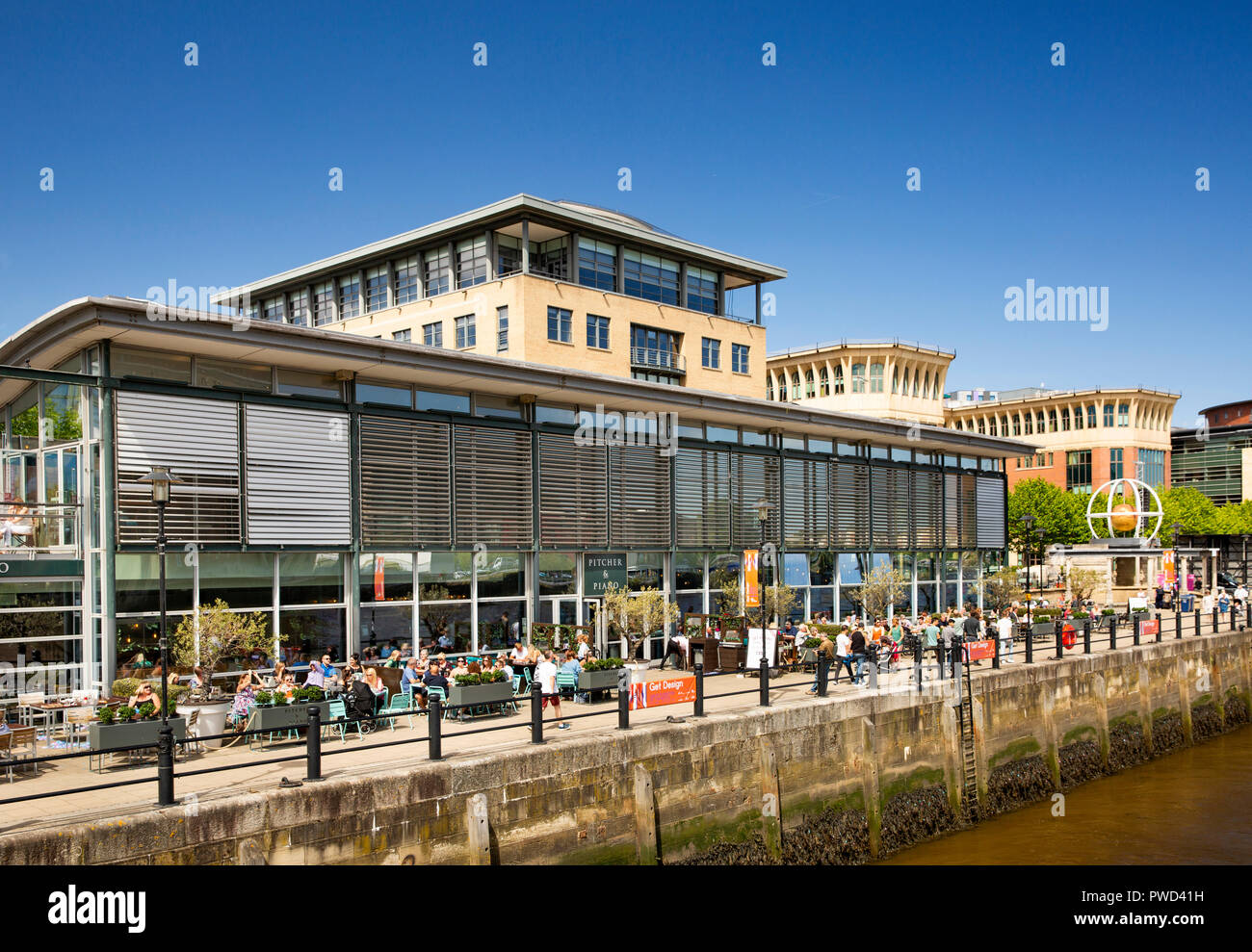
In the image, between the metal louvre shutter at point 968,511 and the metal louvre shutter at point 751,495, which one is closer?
the metal louvre shutter at point 751,495

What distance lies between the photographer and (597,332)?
4225cm

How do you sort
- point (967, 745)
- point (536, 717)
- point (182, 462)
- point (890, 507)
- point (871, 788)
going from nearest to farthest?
point (536, 717)
point (182, 462)
point (871, 788)
point (967, 745)
point (890, 507)

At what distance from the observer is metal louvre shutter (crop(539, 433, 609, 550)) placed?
2700cm

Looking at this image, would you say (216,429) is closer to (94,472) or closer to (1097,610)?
(94,472)

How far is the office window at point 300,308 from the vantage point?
50.8 meters

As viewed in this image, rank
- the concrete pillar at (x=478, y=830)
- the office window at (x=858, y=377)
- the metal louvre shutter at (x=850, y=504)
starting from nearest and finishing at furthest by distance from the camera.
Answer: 1. the concrete pillar at (x=478, y=830)
2. the metal louvre shutter at (x=850, y=504)
3. the office window at (x=858, y=377)

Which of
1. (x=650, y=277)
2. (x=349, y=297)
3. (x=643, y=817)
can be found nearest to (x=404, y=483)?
(x=643, y=817)

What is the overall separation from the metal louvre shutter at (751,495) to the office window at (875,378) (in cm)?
6665

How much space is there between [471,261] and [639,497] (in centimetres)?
1735

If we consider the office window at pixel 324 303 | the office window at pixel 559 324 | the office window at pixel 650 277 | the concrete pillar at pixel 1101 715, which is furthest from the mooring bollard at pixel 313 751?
the office window at pixel 324 303

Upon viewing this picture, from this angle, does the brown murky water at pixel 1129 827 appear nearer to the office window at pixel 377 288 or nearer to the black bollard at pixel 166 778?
the black bollard at pixel 166 778

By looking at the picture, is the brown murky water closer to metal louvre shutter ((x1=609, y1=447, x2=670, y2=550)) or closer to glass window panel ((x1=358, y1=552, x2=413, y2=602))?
metal louvre shutter ((x1=609, y1=447, x2=670, y2=550))

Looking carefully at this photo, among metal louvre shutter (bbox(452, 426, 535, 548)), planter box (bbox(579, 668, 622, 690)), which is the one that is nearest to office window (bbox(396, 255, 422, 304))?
metal louvre shutter (bbox(452, 426, 535, 548))

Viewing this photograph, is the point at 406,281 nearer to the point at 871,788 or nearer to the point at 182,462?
the point at 182,462
